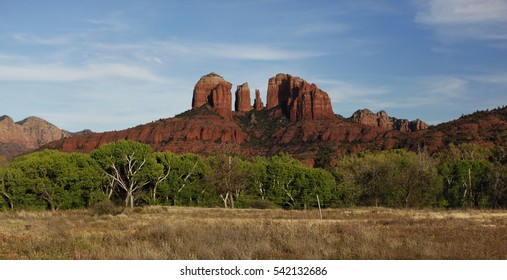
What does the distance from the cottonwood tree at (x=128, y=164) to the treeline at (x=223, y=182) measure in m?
0.13

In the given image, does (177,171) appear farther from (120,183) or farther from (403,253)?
(403,253)

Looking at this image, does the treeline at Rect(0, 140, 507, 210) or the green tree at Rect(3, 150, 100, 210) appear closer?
the green tree at Rect(3, 150, 100, 210)

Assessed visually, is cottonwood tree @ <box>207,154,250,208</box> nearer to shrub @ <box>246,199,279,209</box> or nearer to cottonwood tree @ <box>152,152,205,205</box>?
shrub @ <box>246,199,279,209</box>

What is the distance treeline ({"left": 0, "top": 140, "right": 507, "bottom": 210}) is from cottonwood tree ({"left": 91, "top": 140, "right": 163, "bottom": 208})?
0.43ft

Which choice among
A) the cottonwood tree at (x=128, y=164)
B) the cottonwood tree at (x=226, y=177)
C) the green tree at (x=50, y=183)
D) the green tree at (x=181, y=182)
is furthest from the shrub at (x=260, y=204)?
the green tree at (x=50, y=183)

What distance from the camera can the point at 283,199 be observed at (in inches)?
2623

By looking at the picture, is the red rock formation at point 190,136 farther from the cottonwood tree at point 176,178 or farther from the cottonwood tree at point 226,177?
the cottonwood tree at point 226,177

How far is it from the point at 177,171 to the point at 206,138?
11675cm

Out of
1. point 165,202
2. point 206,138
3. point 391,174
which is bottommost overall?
point 165,202

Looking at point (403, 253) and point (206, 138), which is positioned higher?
point (206, 138)

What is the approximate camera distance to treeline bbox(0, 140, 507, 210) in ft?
186

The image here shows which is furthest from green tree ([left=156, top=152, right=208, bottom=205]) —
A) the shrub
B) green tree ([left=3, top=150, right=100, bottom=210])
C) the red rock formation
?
the red rock formation

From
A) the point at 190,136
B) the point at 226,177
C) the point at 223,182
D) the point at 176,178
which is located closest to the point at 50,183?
the point at 176,178

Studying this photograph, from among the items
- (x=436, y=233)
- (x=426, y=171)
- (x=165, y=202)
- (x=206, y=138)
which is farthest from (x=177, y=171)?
(x=206, y=138)
